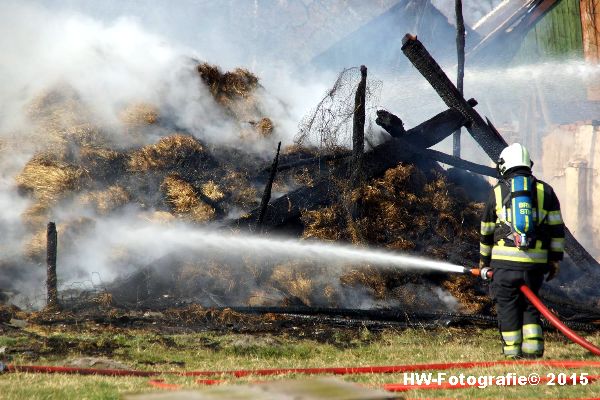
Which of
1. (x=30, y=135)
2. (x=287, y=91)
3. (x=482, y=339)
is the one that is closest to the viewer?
(x=482, y=339)

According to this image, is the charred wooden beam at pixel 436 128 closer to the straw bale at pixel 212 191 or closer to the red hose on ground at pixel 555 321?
the straw bale at pixel 212 191

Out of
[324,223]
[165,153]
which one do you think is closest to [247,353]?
[324,223]

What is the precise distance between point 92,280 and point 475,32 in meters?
20.9

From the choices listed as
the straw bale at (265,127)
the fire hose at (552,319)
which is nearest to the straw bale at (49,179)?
the straw bale at (265,127)

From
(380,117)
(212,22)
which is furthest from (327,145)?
(212,22)

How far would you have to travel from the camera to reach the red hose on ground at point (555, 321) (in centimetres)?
671

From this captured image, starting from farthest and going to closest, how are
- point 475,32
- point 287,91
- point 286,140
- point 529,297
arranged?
1. point 475,32
2. point 287,91
3. point 286,140
4. point 529,297

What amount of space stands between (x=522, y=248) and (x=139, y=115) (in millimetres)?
8903

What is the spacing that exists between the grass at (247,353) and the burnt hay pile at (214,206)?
5.38 feet

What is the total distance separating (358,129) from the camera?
1149cm

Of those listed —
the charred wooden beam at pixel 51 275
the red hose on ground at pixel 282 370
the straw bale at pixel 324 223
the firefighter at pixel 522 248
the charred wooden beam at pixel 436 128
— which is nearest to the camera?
the red hose on ground at pixel 282 370

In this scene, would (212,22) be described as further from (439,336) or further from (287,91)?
(439,336)

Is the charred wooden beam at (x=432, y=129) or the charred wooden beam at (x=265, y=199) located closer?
the charred wooden beam at (x=265, y=199)

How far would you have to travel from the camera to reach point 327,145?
495 inches
